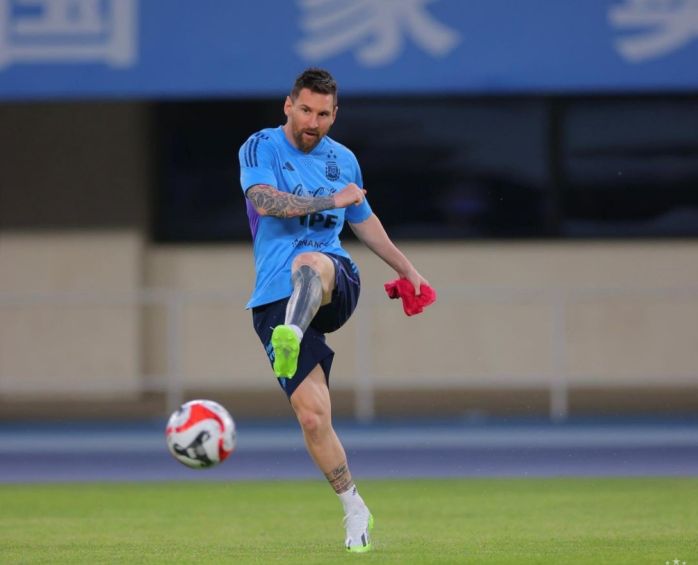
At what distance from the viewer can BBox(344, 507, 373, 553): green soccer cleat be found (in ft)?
27.8

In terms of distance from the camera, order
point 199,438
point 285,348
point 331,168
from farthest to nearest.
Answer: point 331,168 < point 199,438 < point 285,348

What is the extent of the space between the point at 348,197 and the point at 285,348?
0.90 meters

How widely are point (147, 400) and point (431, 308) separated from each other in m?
3.64

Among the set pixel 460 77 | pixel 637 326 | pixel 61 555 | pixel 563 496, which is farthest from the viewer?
pixel 637 326

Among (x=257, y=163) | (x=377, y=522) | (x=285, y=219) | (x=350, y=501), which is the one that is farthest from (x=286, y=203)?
(x=377, y=522)

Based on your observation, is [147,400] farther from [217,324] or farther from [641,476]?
[641,476]

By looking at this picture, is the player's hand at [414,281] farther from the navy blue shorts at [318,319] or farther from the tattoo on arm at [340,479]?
the tattoo on arm at [340,479]

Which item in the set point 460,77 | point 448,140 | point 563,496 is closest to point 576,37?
point 460,77

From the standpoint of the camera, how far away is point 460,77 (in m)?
16.7

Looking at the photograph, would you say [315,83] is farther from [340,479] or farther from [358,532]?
[358,532]

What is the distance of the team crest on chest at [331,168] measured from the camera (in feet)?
28.5

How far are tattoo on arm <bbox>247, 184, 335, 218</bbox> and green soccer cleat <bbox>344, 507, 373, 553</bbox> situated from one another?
1678mm

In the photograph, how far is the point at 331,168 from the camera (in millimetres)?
8711

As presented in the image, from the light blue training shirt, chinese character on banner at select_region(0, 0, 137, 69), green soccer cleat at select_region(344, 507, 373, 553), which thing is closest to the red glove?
the light blue training shirt
